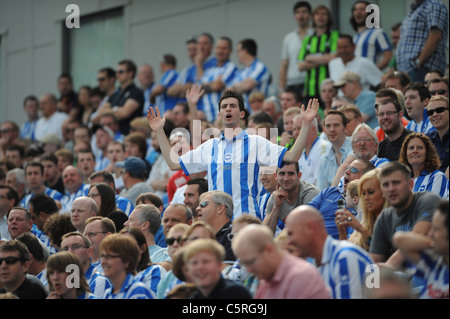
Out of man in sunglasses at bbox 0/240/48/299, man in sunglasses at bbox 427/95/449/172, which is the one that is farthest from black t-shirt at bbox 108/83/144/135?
man in sunglasses at bbox 0/240/48/299

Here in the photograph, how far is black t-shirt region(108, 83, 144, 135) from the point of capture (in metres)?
13.0

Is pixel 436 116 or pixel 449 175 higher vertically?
pixel 436 116

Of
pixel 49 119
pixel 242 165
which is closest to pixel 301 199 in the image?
pixel 242 165

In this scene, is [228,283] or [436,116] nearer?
[228,283]

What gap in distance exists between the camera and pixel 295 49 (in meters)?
12.3

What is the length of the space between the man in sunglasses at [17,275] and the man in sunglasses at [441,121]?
165 inches

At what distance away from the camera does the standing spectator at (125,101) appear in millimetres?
12984

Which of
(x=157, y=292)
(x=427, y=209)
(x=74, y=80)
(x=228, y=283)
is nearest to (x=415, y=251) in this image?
(x=427, y=209)

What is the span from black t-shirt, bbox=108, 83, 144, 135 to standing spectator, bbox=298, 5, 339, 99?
298cm

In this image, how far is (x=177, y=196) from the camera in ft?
28.9

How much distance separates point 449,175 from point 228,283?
11.2ft

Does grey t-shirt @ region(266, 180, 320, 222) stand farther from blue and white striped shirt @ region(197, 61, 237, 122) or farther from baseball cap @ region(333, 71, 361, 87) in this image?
blue and white striped shirt @ region(197, 61, 237, 122)

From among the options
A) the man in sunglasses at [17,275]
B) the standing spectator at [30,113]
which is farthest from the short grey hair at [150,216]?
the standing spectator at [30,113]
